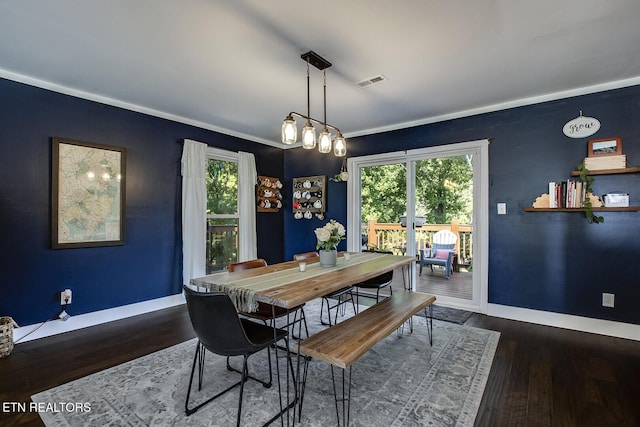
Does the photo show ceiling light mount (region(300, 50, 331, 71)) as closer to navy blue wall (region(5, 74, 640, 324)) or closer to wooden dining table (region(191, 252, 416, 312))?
wooden dining table (region(191, 252, 416, 312))

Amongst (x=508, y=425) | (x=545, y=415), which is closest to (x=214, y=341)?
(x=508, y=425)

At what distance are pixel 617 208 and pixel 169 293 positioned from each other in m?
4.98

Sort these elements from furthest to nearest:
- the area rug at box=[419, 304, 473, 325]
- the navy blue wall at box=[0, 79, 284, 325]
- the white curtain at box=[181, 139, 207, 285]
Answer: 1. the white curtain at box=[181, 139, 207, 285]
2. the area rug at box=[419, 304, 473, 325]
3. the navy blue wall at box=[0, 79, 284, 325]

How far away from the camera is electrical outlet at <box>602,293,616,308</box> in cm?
297

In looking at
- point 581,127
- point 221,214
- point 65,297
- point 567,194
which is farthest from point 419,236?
point 65,297

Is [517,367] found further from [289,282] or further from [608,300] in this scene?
[289,282]

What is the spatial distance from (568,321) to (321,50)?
3.60m

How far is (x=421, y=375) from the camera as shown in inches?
87.9

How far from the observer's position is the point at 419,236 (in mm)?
5203

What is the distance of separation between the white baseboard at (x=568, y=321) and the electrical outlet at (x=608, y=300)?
0.53 ft

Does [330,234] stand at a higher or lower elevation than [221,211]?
lower

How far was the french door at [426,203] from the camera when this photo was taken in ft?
12.2

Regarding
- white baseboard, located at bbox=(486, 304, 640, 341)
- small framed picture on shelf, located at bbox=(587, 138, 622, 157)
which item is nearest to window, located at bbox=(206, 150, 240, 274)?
white baseboard, located at bbox=(486, 304, 640, 341)

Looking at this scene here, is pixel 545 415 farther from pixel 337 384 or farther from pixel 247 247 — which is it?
pixel 247 247
